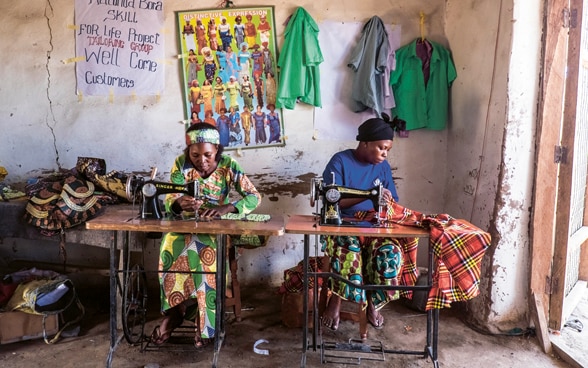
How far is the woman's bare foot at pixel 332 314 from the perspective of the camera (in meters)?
3.31

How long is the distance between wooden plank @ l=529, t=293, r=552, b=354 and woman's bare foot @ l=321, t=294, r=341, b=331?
1.32m

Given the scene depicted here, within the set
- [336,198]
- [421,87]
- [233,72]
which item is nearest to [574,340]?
[336,198]

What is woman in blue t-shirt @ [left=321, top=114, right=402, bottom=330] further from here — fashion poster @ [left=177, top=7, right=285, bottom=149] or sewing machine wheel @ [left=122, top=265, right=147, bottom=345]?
sewing machine wheel @ [left=122, top=265, right=147, bottom=345]

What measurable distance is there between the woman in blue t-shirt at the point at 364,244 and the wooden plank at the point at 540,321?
101 cm

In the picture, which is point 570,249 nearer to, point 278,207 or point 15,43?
point 278,207

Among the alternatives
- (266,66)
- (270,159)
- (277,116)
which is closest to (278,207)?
(270,159)

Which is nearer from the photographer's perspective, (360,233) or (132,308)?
(360,233)

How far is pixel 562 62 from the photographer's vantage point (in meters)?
3.25

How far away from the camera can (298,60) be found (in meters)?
4.03

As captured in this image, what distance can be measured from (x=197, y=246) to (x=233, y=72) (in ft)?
5.60

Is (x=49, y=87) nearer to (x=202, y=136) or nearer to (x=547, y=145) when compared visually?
(x=202, y=136)

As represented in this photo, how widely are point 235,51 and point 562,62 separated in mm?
2411

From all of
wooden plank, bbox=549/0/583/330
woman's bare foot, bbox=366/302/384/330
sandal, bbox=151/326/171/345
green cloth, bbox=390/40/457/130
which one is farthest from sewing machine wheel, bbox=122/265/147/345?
wooden plank, bbox=549/0/583/330

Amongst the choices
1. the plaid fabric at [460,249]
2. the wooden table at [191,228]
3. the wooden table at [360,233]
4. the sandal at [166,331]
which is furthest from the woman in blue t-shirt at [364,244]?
the sandal at [166,331]
